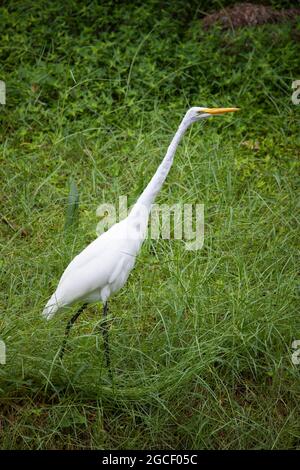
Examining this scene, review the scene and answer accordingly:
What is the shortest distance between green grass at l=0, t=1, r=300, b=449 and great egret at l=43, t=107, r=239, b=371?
145mm

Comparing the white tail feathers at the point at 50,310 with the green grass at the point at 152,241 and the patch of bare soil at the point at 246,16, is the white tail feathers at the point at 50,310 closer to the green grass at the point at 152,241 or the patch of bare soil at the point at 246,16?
the green grass at the point at 152,241

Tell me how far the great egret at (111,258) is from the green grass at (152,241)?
145 mm

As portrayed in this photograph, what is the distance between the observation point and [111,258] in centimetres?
347

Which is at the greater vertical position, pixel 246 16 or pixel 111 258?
pixel 111 258

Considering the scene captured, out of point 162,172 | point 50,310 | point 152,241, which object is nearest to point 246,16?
point 152,241

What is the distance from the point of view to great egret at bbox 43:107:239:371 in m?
3.46

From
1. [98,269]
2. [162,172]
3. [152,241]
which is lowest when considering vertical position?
[152,241]

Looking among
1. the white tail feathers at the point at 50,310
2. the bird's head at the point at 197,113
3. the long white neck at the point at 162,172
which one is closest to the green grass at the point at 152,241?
the white tail feathers at the point at 50,310

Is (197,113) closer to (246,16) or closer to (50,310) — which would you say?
(50,310)

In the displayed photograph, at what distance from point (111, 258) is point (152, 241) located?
0.82 m

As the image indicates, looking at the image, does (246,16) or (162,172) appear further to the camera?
(246,16)

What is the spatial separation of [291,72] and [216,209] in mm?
1560

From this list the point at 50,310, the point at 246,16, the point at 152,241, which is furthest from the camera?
the point at 246,16

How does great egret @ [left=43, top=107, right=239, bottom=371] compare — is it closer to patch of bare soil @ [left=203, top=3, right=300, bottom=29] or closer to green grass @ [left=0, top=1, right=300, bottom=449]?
green grass @ [left=0, top=1, right=300, bottom=449]
